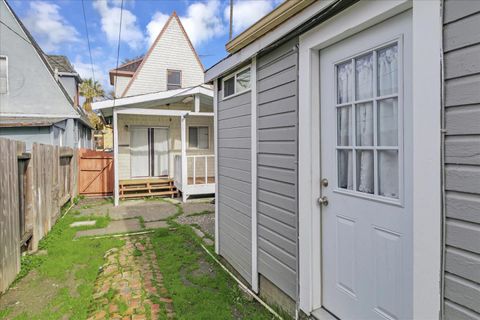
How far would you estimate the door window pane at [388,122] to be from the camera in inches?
75.4

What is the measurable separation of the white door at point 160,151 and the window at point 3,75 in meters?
5.49

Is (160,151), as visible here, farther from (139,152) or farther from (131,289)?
(131,289)

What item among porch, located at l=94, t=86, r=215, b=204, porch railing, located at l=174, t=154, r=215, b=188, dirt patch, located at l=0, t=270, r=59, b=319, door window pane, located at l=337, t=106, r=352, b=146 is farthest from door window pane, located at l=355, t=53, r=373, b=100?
porch, located at l=94, t=86, r=215, b=204

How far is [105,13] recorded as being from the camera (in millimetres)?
8789

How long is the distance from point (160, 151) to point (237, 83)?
327 inches

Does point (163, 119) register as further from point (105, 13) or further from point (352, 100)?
point (352, 100)

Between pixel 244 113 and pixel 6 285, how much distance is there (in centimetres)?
337

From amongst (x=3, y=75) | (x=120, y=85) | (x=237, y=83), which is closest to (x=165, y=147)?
(x=120, y=85)

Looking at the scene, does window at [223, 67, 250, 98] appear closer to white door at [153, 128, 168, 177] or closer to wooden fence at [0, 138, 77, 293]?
wooden fence at [0, 138, 77, 293]

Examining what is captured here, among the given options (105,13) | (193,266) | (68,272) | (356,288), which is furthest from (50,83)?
(356,288)

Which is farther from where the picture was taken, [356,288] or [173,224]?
[173,224]

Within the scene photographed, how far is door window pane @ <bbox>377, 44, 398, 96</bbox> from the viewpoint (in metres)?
1.91

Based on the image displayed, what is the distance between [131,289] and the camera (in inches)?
140

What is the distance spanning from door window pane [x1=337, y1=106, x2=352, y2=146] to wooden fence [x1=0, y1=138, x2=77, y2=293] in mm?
3692
